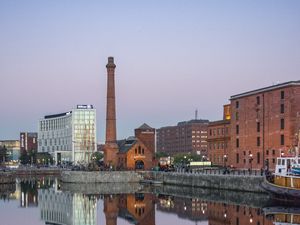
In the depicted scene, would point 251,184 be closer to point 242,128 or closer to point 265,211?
point 265,211

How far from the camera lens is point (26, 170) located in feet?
607

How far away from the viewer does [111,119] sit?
391 feet

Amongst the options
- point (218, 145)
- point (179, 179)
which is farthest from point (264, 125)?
point (218, 145)

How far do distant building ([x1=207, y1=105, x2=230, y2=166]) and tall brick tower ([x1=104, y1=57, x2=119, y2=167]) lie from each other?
74.9 feet

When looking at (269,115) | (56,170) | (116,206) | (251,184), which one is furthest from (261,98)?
(56,170)

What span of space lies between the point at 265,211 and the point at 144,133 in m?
82.1

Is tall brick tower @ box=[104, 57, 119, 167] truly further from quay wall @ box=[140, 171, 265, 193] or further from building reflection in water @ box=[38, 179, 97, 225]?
building reflection in water @ box=[38, 179, 97, 225]

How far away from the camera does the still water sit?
55469 millimetres

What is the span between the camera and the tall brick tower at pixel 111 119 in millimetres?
119188

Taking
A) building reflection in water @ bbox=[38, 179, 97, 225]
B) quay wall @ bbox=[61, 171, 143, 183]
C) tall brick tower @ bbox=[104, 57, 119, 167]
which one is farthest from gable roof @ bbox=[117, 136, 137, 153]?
building reflection in water @ bbox=[38, 179, 97, 225]

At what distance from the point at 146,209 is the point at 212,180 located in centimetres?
2714

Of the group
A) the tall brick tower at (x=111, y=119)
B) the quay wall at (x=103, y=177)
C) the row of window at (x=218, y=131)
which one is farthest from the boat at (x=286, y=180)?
the row of window at (x=218, y=131)

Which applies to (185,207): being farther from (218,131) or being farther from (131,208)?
(218,131)

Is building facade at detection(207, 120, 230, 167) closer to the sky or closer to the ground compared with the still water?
closer to the sky
